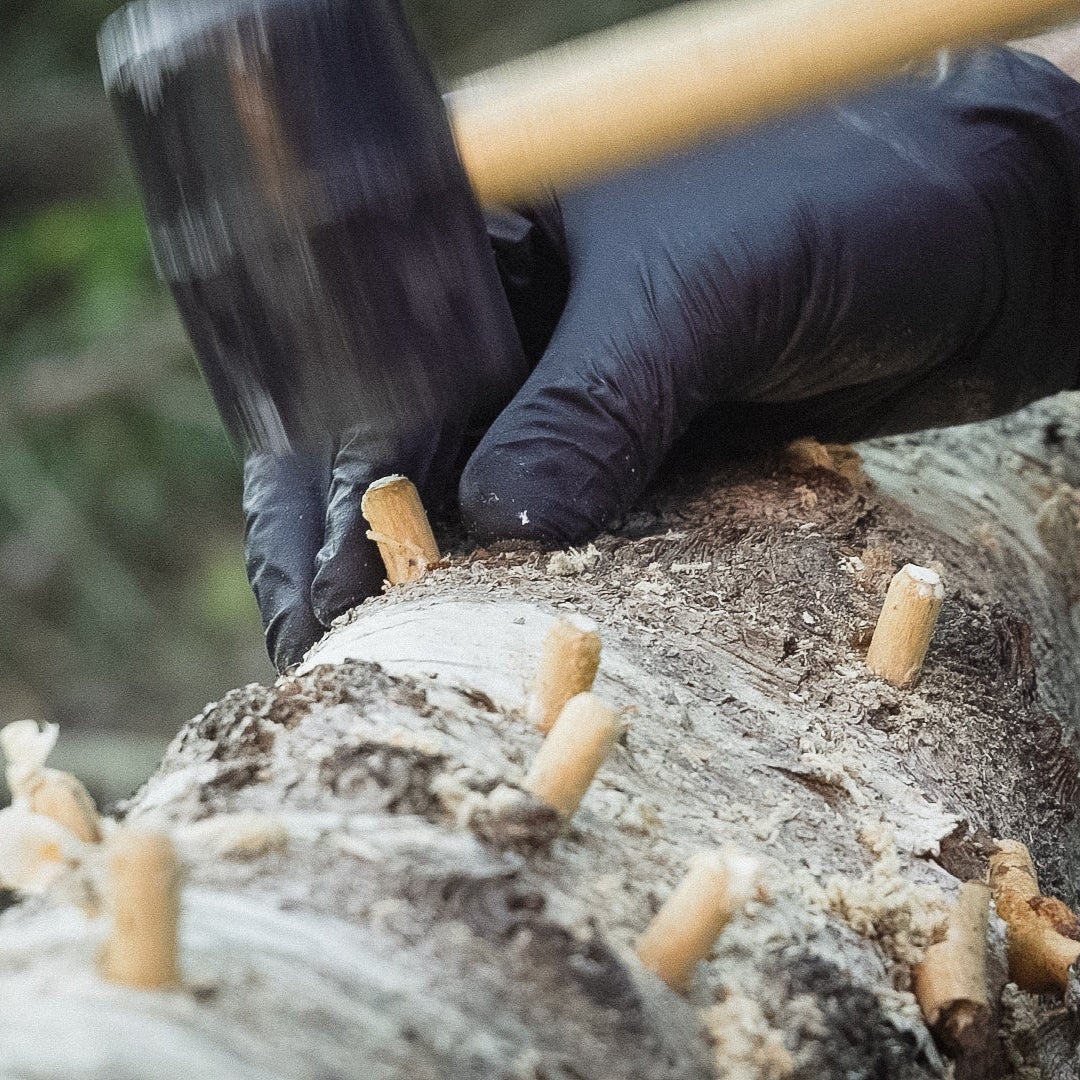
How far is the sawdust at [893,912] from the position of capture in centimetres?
86

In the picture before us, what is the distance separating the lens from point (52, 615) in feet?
15.5

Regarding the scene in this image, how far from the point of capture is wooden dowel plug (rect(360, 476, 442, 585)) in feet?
4.02

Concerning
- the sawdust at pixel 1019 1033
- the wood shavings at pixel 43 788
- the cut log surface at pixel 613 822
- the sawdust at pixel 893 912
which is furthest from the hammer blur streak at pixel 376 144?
the sawdust at pixel 1019 1033

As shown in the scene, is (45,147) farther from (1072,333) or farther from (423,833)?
(423,833)

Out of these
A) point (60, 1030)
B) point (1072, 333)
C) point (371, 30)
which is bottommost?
point (1072, 333)

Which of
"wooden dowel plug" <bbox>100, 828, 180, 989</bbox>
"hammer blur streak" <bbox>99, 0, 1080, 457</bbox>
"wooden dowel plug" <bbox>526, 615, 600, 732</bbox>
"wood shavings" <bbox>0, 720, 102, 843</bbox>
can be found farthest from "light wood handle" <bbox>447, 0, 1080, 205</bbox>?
"wooden dowel plug" <bbox>100, 828, 180, 989</bbox>

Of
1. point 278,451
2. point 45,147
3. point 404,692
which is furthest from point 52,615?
point 404,692

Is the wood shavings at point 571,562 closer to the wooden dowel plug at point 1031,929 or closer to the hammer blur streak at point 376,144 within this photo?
the hammer blur streak at point 376,144

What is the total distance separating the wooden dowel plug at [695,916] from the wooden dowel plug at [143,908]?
28 centimetres

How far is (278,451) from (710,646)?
447mm

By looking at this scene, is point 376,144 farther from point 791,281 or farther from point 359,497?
point 791,281

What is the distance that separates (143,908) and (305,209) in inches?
25.0

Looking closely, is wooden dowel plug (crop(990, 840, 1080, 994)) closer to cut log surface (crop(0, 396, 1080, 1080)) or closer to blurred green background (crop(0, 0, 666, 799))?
cut log surface (crop(0, 396, 1080, 1080))

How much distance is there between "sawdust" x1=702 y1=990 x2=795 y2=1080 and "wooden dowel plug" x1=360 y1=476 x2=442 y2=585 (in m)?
0.61
